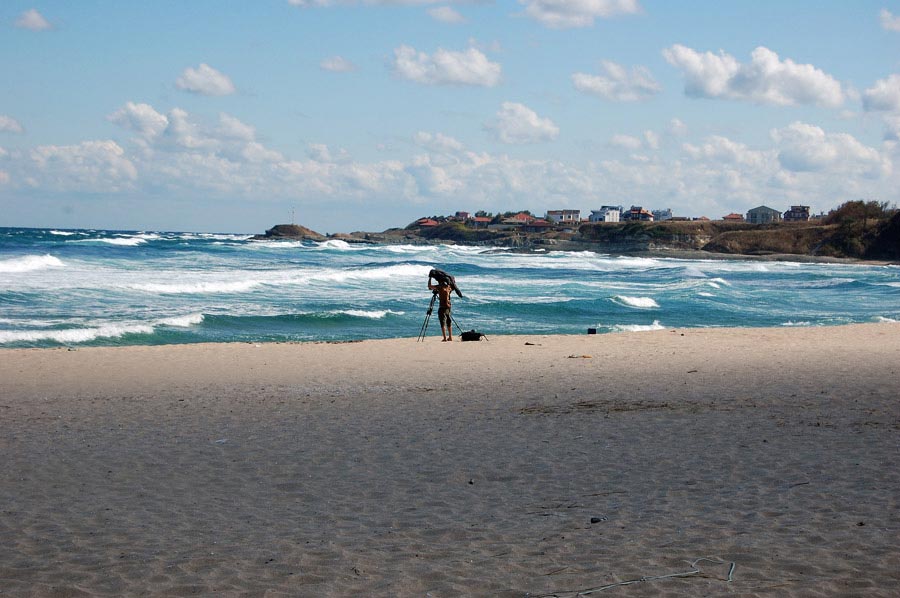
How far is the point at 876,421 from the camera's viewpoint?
28.9ft

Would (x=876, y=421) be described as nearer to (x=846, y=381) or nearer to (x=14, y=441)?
(x=846, y=381)

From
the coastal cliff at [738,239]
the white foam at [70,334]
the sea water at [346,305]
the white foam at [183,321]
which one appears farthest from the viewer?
the coastal cliff at [738,239]

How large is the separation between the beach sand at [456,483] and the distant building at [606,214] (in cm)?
17219

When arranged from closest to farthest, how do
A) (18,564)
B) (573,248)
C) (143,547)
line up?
(18,564) → (143,547) → (573,248)

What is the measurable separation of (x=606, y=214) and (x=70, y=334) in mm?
168674

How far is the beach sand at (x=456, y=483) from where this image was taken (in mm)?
4840

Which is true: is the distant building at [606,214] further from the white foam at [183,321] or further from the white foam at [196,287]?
the white foam at [183,321]

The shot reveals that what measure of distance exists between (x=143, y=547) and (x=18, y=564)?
0.69 meters

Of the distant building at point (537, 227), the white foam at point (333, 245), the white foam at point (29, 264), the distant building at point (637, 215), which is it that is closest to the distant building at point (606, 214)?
the distant building at point (637, 215)

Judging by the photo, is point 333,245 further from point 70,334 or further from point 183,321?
point 70,334

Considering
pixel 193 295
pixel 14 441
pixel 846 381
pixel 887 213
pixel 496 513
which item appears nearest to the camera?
pixel 496 513

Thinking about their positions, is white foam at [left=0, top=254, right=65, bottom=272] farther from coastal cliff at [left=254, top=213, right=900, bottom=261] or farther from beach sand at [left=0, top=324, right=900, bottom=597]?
coastal cliff at [left=254, top=213, right=900, bottom=261]

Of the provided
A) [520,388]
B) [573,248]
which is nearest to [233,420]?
[520,388]

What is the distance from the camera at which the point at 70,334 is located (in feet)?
65.1
